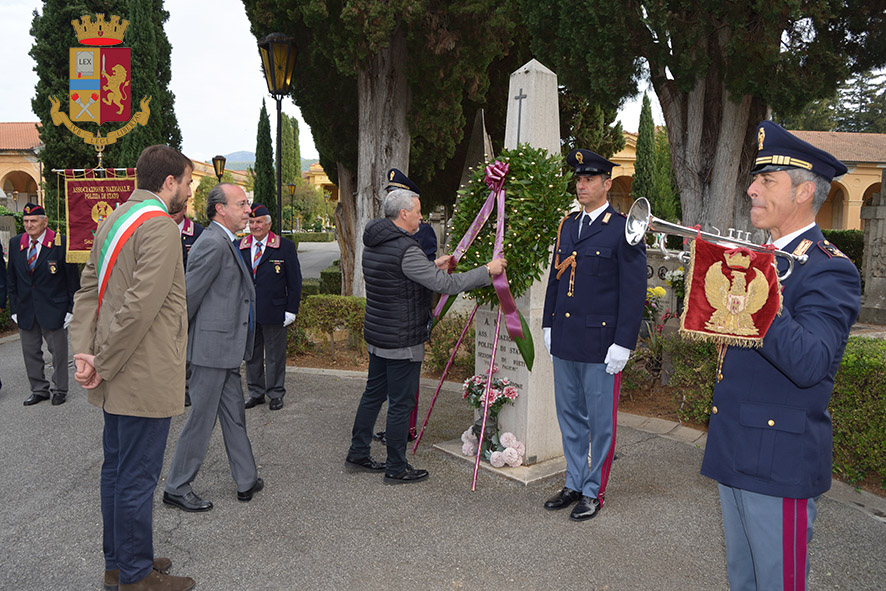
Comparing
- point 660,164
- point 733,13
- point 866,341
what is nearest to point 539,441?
point 866,341

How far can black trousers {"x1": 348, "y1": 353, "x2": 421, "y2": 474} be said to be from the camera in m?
4.66

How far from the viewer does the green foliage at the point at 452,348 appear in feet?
25.7

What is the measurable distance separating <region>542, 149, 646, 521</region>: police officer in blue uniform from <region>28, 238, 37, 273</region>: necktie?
5807 mm

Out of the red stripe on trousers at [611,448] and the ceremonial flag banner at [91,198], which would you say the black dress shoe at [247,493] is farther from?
the ceremonial flag banner at [91,198]

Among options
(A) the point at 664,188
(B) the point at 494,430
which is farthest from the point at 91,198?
(A) the point at 664,188

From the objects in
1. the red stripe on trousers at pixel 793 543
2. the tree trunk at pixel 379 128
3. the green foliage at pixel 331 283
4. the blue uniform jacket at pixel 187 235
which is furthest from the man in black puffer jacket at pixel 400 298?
the green foliage at pixel 331 283

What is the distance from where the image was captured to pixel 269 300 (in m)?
6.72

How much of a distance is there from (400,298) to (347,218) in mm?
10150

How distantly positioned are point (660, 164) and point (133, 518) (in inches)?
1331

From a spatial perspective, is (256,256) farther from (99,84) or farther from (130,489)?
(99,84)

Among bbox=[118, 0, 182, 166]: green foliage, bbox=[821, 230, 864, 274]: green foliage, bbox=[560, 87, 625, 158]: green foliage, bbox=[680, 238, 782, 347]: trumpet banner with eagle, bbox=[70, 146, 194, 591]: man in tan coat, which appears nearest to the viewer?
bbox=[680, 238, 782, 347]: trumpet banner with eagle

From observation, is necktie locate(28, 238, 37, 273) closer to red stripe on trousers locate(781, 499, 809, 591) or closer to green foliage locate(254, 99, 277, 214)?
red stripe on trousers locate(781, 499, 809, 591)

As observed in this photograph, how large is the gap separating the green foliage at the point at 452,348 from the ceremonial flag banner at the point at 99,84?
558cm

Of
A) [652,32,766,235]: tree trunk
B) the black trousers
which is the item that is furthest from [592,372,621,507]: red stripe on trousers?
[652,32,766,235]: tree trunk
